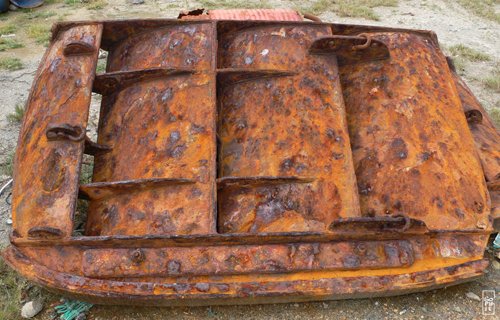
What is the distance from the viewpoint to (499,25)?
8023mm

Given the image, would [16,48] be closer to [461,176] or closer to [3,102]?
[3,102]

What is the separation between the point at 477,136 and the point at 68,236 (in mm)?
2776

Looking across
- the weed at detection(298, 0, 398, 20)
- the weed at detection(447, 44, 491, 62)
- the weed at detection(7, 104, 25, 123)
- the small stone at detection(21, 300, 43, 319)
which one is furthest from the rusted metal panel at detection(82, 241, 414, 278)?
the weed at detection(298, 0, 398, 20)

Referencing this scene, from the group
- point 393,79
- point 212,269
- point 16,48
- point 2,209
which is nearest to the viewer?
point 212,269

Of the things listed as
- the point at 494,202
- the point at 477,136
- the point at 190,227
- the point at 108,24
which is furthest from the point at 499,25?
the point at 190,227

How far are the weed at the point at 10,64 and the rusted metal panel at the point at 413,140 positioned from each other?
4791 millimetres

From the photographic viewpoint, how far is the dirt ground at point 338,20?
2721mm

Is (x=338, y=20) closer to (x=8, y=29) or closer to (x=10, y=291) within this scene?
(x=8, y=29)

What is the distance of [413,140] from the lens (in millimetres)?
2877

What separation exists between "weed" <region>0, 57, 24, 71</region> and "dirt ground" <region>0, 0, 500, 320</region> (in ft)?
0.25

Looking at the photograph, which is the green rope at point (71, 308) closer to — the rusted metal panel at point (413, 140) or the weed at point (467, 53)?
the rusted metal panel at point (413, 140)

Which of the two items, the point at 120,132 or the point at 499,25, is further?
the point at 499,25

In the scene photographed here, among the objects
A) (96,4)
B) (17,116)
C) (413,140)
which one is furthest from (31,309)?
(96,4)

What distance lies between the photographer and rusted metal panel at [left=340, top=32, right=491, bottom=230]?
2662 millimetres
